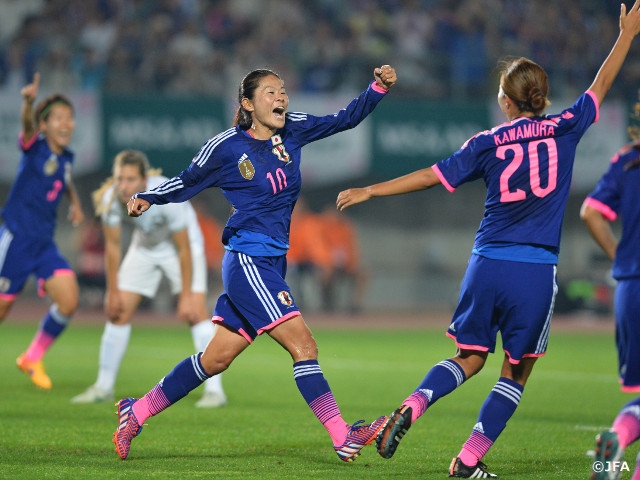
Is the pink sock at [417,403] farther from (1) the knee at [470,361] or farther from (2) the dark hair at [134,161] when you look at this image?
(2) the dark hair at [134,161]

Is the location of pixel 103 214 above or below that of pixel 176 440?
above

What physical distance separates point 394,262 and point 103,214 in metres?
14.5

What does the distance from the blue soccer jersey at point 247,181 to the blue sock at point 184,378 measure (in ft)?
2.44

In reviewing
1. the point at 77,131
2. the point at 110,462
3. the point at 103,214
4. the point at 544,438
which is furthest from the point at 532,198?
the point at 77,131

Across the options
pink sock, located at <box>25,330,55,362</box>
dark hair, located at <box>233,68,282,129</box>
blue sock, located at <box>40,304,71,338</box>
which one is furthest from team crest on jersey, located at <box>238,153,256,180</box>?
pink sock, located at <box>25,330,55,362</box>

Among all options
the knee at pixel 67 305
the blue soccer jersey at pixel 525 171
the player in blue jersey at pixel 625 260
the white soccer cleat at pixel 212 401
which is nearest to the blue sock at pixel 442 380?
the blue soccer jersey at pixel 525 171

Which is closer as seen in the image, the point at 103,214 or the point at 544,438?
the point at 544,438

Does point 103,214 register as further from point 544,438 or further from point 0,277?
point 544,438

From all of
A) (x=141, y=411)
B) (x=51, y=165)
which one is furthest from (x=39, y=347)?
(x=141, y=411)

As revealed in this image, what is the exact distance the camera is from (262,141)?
231 inches

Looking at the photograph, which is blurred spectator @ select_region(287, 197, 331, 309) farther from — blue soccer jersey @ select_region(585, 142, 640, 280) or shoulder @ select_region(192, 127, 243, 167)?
blue soccer jersey @ select_region(585, 142, 640, 280)

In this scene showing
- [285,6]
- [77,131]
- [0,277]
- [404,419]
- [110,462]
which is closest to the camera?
[404,419]

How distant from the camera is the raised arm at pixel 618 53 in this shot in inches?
208

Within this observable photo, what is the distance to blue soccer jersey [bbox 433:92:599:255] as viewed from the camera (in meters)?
5.25
